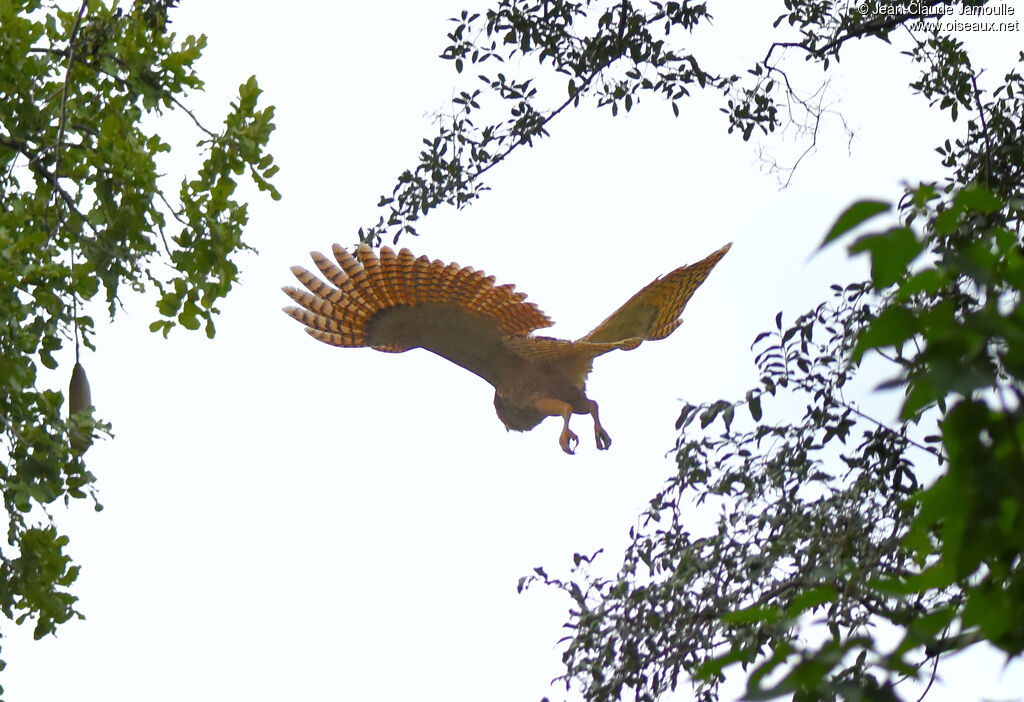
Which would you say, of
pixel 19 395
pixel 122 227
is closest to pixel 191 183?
pixel 122 227

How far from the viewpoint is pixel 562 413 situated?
4.27 m

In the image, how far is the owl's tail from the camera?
4.37m

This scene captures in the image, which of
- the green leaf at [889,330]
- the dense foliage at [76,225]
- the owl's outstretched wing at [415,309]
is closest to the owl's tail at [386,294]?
the owl's outstretched wing at [415,309]

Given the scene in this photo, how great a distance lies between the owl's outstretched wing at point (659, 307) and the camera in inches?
166

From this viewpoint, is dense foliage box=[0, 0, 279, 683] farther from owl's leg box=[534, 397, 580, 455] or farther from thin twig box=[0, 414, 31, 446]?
owl's leg box=[534, 397, 580, 455]

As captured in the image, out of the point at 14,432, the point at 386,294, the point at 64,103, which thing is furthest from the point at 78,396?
the point at 386,294

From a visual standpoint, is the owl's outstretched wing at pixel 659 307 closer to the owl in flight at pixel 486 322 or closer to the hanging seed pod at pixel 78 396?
the owl in flight at pixel 486 322

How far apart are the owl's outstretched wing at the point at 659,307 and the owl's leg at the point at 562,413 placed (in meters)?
0.31

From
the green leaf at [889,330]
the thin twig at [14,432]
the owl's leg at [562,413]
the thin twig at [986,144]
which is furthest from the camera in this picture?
the owl's leg at [562,413]

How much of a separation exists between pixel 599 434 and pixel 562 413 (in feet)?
0.62

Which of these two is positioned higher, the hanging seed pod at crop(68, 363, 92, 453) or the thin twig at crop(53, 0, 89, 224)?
the thin twig at crop(53, 0, 89, 224)

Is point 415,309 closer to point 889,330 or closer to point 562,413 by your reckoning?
point 562,413

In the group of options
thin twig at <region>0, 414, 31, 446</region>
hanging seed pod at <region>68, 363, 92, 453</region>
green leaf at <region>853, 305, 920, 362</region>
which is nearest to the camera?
green leaf at <region>853, 305, 920, 362</region>

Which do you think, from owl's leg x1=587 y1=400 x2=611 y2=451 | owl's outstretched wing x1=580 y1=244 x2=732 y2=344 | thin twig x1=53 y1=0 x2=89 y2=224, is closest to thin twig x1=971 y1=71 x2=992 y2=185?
owl's outstretched wing x1=580 y1=244 x2=732 y2=344
